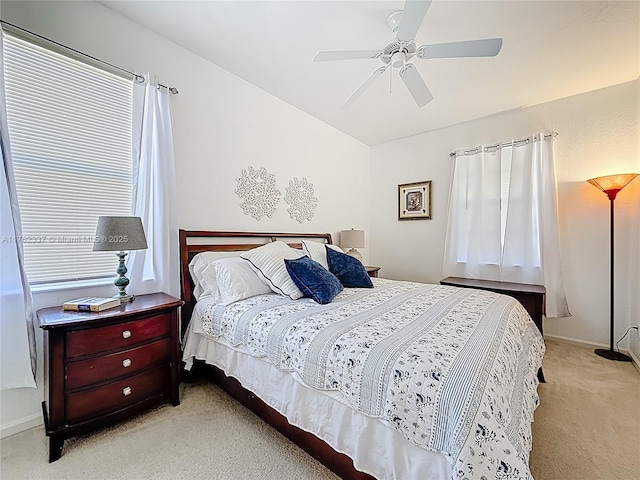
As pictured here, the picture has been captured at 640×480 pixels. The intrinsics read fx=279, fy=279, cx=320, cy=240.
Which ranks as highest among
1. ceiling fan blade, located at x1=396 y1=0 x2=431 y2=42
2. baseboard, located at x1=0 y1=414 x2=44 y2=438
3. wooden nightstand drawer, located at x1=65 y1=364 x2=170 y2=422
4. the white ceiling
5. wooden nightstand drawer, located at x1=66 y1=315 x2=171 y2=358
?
the white ceiling

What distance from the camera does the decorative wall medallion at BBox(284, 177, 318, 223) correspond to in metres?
3.40

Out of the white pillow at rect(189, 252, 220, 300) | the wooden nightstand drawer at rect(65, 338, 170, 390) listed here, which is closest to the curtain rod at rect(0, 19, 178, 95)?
the white pillow at rect(189, 252, 220, 300)

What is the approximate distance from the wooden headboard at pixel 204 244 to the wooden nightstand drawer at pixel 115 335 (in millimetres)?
465

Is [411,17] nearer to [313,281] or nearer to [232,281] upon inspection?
[313,281]

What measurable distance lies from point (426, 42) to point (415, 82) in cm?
52

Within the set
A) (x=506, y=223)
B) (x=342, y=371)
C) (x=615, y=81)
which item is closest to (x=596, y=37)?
(x=615, y=81)

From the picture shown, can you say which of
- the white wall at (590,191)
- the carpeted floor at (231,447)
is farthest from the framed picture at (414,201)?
the carpeted floor at (231,447)

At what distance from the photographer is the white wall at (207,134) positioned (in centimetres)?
180

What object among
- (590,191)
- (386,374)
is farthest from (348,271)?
(590,191)

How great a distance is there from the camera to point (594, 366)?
8.50 ft

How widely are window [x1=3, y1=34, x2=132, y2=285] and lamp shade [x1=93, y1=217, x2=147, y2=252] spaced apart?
356 mm

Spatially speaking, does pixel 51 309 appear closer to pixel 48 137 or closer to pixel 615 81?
pixel 48 137

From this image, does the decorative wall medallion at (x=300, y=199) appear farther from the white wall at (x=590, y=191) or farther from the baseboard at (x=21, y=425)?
the baseboard at (x=21, y=425)

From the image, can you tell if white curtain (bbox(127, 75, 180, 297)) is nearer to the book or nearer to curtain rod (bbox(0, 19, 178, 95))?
curtain rod (bbox(0, 19, 178, 95))
